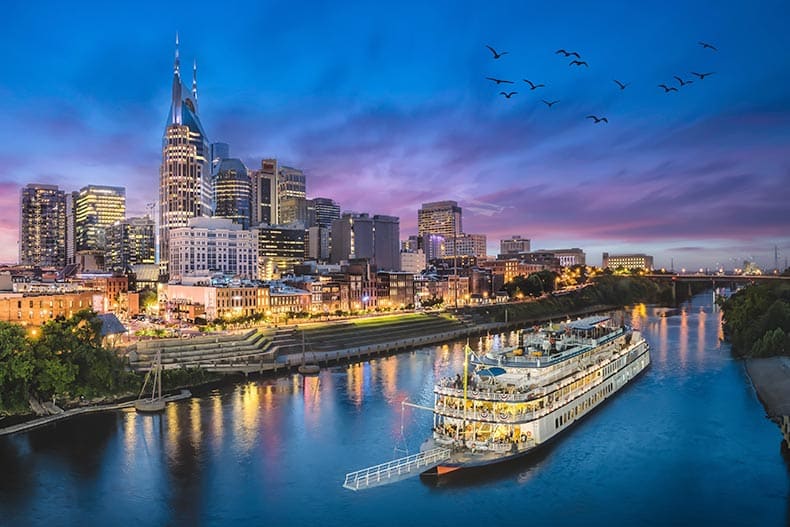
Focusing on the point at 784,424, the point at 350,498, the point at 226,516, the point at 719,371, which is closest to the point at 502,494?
the point at 350,498

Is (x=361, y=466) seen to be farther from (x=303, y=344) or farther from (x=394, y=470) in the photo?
(x=303, y=344)

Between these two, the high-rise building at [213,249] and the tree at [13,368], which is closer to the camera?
the tree at [13,368]

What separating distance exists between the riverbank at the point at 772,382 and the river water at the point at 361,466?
63.0 inches

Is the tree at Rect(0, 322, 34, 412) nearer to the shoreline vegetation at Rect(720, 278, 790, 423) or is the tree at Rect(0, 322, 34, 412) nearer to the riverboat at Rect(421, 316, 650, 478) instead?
the riverboat at Rect(421, 316, 650, 478)

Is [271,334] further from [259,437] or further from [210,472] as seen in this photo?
[210,472]

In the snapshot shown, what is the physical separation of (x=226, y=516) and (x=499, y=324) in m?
107

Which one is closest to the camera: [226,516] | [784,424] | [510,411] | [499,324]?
[226,516]

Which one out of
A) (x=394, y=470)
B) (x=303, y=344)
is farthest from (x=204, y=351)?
(x=394, y=470)

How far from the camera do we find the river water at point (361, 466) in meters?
36.4

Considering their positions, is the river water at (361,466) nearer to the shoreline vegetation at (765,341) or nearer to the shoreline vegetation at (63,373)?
the shoreline vegetation at (765,341)

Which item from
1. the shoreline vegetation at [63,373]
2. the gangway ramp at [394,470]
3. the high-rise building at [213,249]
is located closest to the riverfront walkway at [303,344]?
the shoreline vegetation at [63,373]

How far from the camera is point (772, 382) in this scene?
2579 inches

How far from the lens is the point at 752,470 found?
42719 mm

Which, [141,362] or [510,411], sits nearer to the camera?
[510,411]
